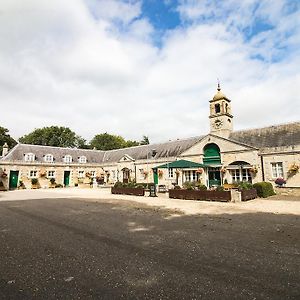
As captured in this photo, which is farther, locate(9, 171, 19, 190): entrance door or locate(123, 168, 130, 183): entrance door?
locate(123, 168, 130, 183): entrance door

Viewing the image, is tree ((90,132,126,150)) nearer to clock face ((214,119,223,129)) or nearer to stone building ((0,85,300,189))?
stone building ((0,85,300,189))

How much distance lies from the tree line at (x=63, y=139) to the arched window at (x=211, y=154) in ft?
130

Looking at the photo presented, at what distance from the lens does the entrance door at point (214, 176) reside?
24219 mm

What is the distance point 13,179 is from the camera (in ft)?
106

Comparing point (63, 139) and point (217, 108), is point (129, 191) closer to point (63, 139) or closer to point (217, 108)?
point (217, 108)

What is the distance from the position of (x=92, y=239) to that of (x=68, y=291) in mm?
3174

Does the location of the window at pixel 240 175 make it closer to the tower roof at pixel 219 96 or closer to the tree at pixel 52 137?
the tower roof at pixel 219 96

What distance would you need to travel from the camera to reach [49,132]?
58688 millimetres

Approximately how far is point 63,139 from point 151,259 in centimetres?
6146

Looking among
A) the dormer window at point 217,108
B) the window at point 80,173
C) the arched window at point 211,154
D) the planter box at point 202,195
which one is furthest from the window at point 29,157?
the dormer window at point 217,108

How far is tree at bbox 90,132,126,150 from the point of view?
66.8 metres

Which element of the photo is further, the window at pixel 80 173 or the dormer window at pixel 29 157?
the window at pixel 80 173

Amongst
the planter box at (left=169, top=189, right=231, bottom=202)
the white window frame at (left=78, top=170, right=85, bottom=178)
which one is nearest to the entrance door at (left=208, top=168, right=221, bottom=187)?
the planter box at (left=169, top=189, right=231, bottom=202)

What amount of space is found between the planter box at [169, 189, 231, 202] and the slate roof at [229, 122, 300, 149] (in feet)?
28.8
